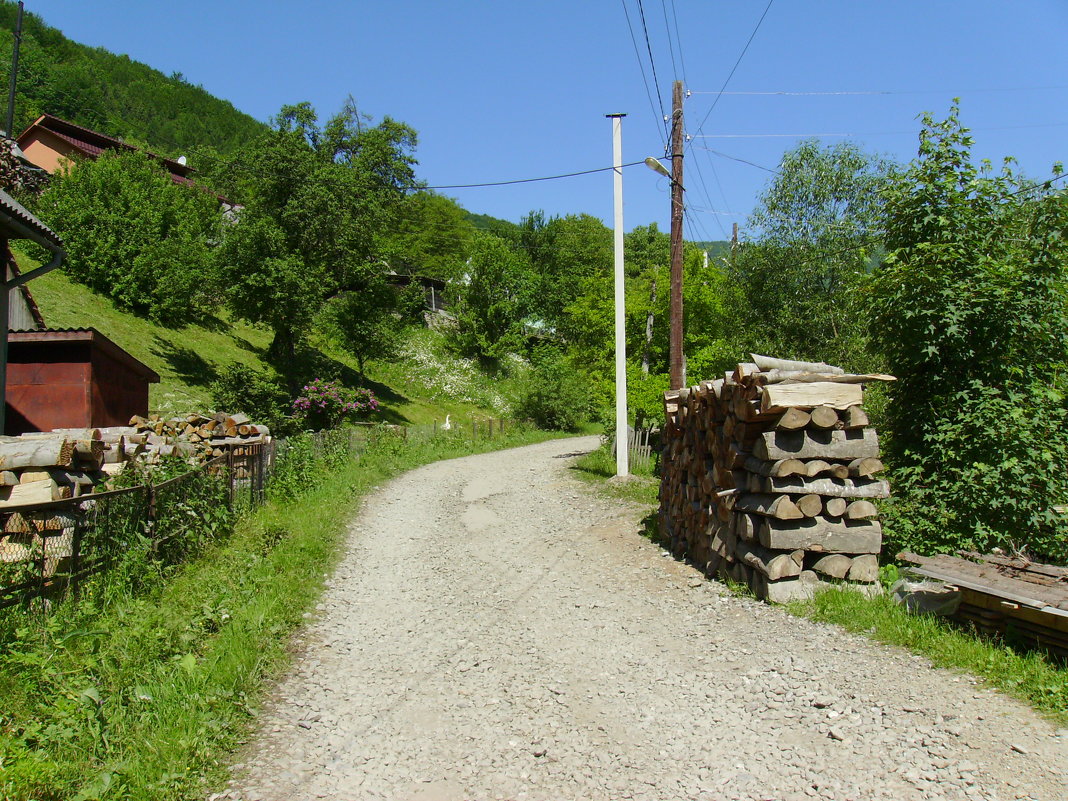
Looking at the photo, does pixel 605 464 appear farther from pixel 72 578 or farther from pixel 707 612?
pixel 72 578

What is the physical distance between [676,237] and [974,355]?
888cm

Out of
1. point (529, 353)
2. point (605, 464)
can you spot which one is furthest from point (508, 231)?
point (605, 464)

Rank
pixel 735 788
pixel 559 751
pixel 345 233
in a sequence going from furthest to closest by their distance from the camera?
pixel 345 233 → pixel 559 751 → pixel 735 788

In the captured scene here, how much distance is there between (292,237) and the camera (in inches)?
1260

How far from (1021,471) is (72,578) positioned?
8848mm

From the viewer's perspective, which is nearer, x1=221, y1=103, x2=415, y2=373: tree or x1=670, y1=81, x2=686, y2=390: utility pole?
x1=670, y1=81, x2=686, y2=390: utility pole

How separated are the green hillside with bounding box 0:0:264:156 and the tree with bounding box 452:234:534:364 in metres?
34.0

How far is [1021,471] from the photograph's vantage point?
7.00 m

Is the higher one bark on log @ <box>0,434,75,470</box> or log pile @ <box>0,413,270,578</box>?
bark on log @ <box>0,434,75,470</box>

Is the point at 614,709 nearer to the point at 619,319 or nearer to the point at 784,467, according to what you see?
the point at 784,467

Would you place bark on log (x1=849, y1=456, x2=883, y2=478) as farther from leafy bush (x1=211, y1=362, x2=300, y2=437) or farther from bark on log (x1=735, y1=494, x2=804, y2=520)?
leafy bush (x1=211, y1=362, x2=300, y2=437)

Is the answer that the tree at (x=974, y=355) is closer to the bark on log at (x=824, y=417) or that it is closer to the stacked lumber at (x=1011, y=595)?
the stacked lumber at (x=1011, y=595)

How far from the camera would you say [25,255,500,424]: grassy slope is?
25828 mm

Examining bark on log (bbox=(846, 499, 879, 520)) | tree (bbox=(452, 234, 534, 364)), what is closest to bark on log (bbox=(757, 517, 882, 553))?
bark on log (bbox=(846, 499, 879, 520))
